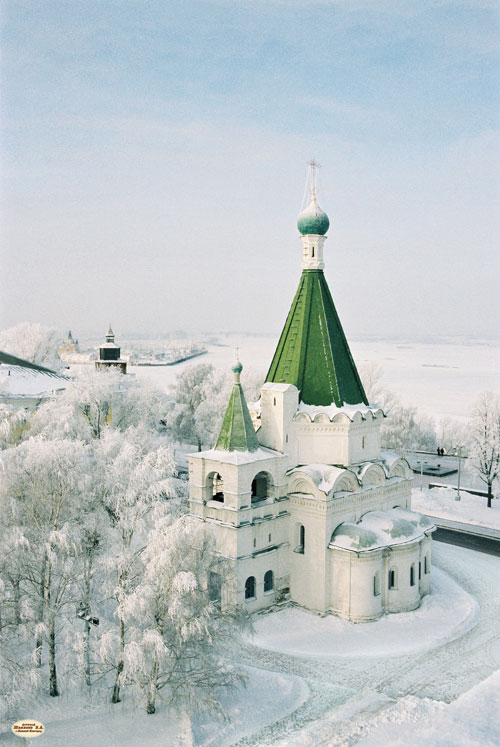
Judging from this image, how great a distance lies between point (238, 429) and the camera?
19.8 m

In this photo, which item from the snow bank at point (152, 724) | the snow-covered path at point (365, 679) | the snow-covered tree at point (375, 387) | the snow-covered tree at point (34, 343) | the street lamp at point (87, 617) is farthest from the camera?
the snow-covered tree at point (34, 343)

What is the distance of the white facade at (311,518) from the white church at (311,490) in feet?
0.11

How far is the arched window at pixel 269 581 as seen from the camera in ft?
65.3

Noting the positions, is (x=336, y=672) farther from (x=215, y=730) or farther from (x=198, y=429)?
(x=198, y=429)

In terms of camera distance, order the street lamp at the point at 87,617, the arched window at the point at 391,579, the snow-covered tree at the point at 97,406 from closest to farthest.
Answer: the street lamp at the point at 87,617
the arched window at the point at 391,579
the snow-covered tree at the point at 97,406

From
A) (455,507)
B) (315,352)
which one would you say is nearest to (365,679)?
(315,352)

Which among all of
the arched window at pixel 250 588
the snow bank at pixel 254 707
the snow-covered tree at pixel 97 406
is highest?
the snow-covered tree at pixel 97 406

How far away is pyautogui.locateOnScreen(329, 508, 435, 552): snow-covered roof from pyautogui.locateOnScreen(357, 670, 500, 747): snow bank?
5051 millimetres

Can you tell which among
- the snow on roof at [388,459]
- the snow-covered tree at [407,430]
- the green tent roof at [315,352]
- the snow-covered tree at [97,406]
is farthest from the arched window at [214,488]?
the snow-covered tree at [407,430]

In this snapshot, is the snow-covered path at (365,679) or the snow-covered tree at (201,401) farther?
the snow-covered tree at (201,401)

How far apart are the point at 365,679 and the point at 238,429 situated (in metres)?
7.87

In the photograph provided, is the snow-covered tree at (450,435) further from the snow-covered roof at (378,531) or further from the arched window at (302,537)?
the arched window at (302,537)

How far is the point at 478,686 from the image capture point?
49.6ft

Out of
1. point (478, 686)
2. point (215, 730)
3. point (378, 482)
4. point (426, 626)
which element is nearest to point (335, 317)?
point (378, 482)
